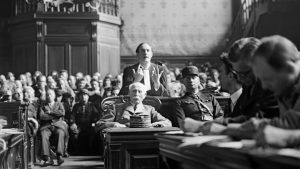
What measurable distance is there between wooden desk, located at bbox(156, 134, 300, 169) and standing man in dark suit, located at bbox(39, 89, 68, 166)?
5.95 meters

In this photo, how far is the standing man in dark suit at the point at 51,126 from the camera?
28.9ft

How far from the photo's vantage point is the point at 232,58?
3225mm

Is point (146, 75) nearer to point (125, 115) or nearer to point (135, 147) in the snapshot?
point (125, 115)

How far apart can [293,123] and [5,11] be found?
15.8 metres

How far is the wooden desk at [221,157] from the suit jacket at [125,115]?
237 cm

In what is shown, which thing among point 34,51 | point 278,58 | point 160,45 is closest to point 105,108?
point 278,58

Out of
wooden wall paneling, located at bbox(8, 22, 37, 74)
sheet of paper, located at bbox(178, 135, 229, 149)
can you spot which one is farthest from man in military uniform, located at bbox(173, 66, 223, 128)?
wooden wall paneling, located at bbox(8, 22, 37, 74)

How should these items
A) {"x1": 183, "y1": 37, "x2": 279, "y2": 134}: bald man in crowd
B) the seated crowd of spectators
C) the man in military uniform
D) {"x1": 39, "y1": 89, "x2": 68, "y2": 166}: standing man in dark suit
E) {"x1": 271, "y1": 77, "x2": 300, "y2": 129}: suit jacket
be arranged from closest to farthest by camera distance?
{"x1": 271, "y1": 77, "x2": 300, "y2": 129}: suit jacket → {"x1": 183, "y1": 37, "x2": 279, "y2": 134}: bald man in crowd → the man in military uniform → {"x1": 39, "y1": 89, "x2": 68, "y2": 166}: standing man in dark suit → the seated crowd of spectators

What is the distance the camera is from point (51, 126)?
9.05 meters

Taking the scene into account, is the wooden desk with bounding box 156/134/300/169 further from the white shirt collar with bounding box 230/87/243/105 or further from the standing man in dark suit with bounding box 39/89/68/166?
the standing man in dark suit with bounding box 39/89/68/166

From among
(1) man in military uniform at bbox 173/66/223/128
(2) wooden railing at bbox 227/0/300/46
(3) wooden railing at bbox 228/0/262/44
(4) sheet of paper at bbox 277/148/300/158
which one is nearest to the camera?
(4) sheet of paper at bbox 277/148/300/158

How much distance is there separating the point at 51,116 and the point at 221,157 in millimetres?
7203

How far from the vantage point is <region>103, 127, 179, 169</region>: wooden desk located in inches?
183

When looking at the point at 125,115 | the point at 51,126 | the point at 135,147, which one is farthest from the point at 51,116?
the point at 135,147
